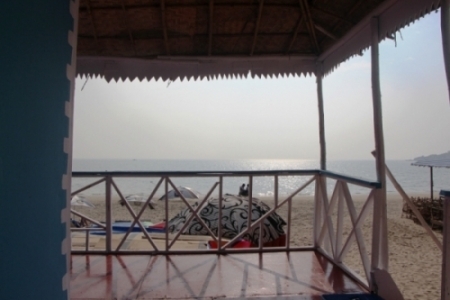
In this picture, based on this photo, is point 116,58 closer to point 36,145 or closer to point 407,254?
point 36,145

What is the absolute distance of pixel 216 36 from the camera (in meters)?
3.73

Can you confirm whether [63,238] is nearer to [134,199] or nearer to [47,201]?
[47,201]

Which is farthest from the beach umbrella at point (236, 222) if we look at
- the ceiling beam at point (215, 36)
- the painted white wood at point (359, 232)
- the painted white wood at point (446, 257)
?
the painted white wood at point (446, 257)

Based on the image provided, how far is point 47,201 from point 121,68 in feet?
9.08

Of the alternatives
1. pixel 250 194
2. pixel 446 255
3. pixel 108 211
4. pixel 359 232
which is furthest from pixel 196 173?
pixel 446 255

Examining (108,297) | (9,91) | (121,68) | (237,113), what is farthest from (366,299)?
(237,113)

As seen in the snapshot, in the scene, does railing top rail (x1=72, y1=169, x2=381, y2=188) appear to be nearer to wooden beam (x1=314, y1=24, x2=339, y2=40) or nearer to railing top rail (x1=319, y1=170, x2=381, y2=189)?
railing top rail (x1=319, y1=170, x2=381, y2=189)

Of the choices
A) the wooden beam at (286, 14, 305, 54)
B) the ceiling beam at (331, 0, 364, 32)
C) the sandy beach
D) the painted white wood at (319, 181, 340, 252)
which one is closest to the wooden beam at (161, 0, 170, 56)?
the wooden beam at (286, 14, 305, 54)

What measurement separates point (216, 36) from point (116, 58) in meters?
1.15

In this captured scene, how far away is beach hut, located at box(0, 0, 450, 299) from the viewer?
47.8 inches

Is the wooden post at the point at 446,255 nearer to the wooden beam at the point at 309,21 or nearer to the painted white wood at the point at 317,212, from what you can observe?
the painted white wood at the point at 317,212

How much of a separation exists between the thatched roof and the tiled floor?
2.04 metres

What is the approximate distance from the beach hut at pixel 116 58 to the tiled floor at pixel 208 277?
0.58 meters

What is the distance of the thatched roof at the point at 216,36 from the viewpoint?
10.9ft
